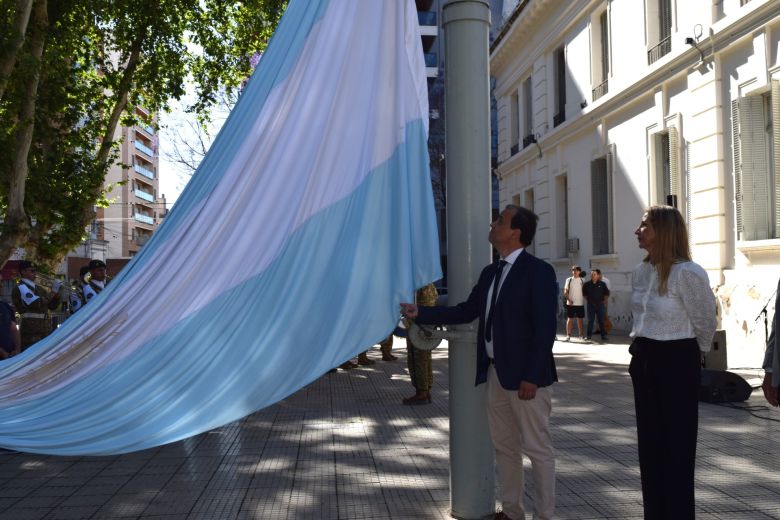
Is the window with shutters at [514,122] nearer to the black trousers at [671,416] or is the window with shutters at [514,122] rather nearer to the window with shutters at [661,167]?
the window with shutters at [661,167]

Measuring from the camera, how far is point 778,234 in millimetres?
12039

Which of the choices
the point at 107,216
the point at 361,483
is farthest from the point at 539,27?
the point at 107,216

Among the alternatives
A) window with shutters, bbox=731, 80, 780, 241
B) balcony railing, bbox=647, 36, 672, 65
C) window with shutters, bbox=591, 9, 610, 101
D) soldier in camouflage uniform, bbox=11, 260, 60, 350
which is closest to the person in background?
soldier in camouflage uniform, bbox=11, 260, 60, 350

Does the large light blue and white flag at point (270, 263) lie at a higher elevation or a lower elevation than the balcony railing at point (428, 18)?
lower

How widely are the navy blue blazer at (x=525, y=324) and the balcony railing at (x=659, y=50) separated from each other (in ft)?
43.7

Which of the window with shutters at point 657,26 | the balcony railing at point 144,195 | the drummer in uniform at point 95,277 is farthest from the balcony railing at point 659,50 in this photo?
the balcony railing at point 144,195

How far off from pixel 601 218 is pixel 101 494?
54.0 feet

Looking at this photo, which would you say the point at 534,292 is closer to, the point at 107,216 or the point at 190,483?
the point at 190,483

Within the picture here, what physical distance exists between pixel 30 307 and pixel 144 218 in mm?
81687

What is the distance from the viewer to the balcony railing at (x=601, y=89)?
19312 millimetres

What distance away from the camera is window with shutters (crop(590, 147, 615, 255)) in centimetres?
1938

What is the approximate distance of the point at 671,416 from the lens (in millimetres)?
3861

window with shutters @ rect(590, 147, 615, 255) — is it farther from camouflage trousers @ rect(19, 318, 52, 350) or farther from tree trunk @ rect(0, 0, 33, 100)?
camouflage trousers @ rect(19, 318, 52, 350)

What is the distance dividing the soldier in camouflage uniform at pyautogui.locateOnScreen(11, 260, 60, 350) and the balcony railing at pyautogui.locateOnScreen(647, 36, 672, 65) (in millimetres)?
12699
